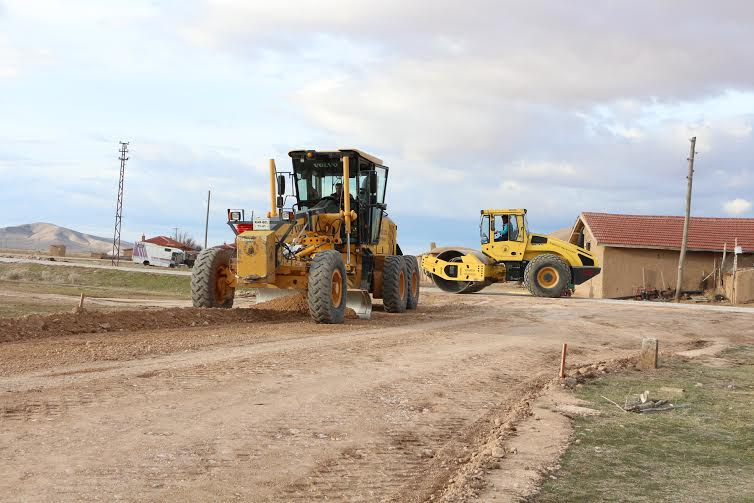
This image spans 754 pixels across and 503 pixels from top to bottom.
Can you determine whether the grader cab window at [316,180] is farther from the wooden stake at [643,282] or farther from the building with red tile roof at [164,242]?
the building with red tile roof at [164,242]

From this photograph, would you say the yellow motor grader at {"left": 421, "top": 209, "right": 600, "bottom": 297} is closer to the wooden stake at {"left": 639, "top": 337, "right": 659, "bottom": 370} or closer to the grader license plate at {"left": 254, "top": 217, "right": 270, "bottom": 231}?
the grader license plate at {"left": 254, "top": 217, "right": 270, "bottom": 231}

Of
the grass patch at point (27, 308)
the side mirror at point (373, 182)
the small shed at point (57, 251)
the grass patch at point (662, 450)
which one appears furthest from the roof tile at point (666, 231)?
the small shed at point (57, 251)

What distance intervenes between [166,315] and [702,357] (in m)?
10.2

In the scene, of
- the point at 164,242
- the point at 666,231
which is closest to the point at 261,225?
the point at 666,231

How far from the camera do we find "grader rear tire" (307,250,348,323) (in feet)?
52.0

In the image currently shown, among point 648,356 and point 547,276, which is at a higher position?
point 547,276

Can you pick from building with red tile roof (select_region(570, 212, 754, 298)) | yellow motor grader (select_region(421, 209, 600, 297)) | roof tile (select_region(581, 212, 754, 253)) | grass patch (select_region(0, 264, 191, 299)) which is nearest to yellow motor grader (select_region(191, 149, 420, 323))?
yellow motor grader (select_region(421, 209, 600, 297))

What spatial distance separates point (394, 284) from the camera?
2028 cm

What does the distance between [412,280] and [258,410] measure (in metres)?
14.7

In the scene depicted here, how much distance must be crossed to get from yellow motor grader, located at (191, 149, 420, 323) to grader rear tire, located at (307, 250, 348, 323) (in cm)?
2

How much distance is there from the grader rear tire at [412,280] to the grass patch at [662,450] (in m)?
9.94

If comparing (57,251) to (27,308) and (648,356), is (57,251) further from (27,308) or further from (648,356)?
(648,356)

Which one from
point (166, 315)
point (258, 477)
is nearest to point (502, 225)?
point (166, 315)

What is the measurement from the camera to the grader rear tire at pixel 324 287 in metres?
15.8
